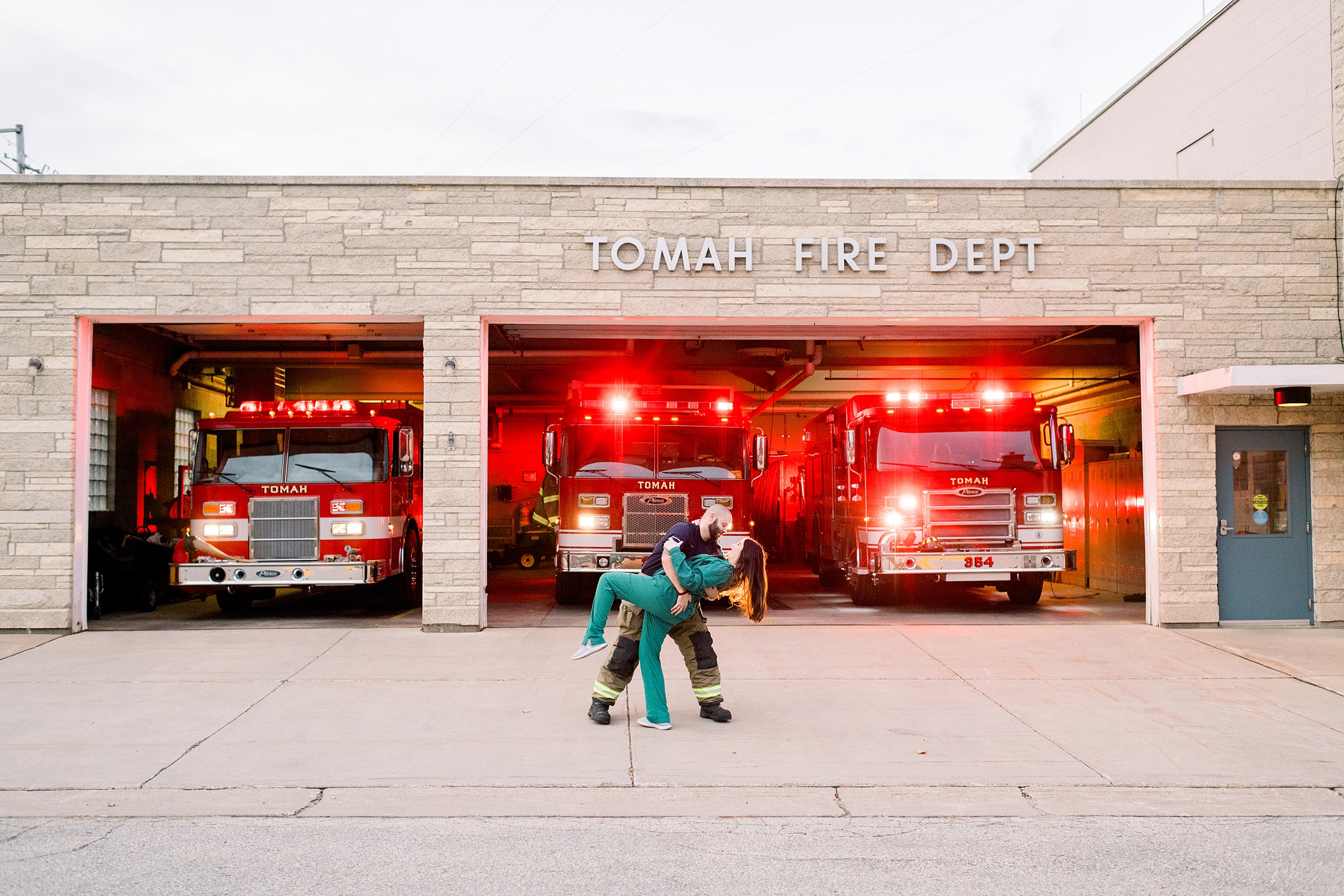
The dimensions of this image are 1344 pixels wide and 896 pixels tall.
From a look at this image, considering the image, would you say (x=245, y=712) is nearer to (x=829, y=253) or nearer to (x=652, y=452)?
(x=652, y=452)

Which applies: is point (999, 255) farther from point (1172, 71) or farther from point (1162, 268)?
point (1172, 71)

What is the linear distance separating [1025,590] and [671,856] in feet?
34.1

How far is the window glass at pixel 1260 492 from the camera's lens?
A: 11.0 meters

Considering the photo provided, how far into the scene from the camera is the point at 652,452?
13125mm

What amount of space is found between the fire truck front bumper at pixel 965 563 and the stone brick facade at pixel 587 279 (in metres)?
1.88

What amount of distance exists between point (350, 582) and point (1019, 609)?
347 inches

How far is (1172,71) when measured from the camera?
18.7 m

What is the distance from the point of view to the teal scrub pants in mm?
6461

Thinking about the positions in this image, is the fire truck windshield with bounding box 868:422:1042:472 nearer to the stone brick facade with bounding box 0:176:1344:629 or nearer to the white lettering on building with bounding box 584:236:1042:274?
the stone brick facade with bounding box 0:176:1344:629

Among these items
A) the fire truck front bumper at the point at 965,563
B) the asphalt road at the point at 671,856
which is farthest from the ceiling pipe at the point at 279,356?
the asphalt road at the point at 671,856

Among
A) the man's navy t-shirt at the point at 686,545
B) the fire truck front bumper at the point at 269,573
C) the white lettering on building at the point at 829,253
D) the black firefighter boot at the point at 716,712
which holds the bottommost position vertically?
the black firefighter boot at the point at 716,712

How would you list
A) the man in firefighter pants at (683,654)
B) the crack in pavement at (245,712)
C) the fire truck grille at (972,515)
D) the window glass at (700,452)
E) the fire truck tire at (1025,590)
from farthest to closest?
1. the fire truck tire at (1025,590)
2. the window glass at (700,452)
3. the fire truck grille at (972,515)
4. the man in firefighter pants at (683,654)
5. the crack in pavement at (245,712)

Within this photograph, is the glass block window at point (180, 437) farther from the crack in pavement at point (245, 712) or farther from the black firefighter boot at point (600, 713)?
the black firefighter boot at point (600, 713)

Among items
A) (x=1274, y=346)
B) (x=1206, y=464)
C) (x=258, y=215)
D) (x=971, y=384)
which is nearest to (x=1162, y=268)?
(x=1274, y=346)
